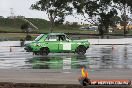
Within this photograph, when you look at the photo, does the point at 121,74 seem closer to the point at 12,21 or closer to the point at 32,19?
the point at 12,21

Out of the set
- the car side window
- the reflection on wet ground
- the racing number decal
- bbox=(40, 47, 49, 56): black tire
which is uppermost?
the car side window

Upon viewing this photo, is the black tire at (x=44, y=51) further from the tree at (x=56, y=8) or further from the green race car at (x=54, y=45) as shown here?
the tree at (x=56, y=8)

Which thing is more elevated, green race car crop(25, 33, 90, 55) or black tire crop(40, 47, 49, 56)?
green race car crop(25, 33, 90, 55)

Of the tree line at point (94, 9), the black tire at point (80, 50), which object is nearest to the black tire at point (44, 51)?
the black tire at point (80, 50)

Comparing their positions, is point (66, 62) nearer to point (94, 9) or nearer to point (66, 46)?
point (66, 46)

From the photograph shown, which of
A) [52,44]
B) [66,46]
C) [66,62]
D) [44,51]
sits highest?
[52,44]

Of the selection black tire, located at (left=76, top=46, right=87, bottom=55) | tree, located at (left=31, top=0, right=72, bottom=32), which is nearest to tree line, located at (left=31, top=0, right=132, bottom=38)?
tree, located at (left=31, top=0, right=72, bottom=32)

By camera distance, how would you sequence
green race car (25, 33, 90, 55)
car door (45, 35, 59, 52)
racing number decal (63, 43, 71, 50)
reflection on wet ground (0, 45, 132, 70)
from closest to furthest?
reflection on wet ground (0, 45, 132, 70)
green race car (25, 33, 90, 55)
car door (45, 35, 59, 52)
racing number decal (63, 43, 71, 50)

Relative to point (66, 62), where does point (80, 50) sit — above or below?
above

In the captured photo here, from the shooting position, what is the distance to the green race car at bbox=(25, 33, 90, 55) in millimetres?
30438

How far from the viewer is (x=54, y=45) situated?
101 ft

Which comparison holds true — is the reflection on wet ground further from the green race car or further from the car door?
the car door

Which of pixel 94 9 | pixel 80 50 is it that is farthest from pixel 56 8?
pixel 80 50

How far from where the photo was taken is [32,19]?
166m
